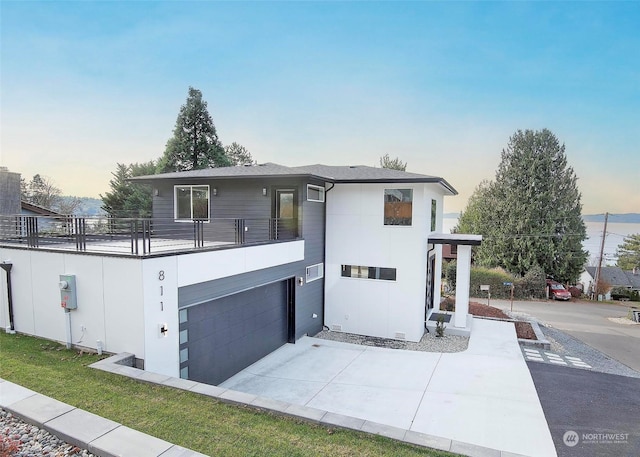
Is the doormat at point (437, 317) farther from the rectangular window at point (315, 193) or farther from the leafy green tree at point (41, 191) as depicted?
the leafy green tree at point (41, 191)

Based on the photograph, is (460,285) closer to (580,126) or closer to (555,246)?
(580,126)

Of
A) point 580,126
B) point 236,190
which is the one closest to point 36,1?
point 236,190

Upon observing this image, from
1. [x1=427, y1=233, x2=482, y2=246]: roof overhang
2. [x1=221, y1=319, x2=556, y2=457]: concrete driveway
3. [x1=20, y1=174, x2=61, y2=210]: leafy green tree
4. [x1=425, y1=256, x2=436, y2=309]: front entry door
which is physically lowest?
[x1=221, y1=319, x2=556, y2=457]: concrete driveway

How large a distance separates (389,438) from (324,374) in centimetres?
488

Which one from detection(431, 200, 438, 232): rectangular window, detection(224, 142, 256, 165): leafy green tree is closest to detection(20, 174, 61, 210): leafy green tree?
detection(224, 142, 256, 165): leafy green tree

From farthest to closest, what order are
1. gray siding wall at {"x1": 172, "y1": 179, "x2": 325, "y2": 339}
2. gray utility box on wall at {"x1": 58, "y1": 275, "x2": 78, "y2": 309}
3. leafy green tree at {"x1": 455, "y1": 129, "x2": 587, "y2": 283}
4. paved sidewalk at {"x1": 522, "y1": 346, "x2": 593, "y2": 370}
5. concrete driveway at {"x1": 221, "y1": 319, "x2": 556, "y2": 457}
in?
leafy green tree at {"x1": 455, "y1": 129, "x2": 587, "y2": 283}
gray siding wall at {"x1": 172, "y1": 179, "x2": 325, "y2": 339}
paved sidewalk at {"x1": 522, "y1": 346, "x2": 593, "y2": 370}
gray utility box on wall at {"x1": 58, "y1": 275, "x2": 78, "y2": 309}
concrete driveway at {"x1": 221, "y1": 319, "x2": 556, "y2": 457}

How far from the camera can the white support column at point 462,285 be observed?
12.6m

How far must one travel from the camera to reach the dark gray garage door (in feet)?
24.0

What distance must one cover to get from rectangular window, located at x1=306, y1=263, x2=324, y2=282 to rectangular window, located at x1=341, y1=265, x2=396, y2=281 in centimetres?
80

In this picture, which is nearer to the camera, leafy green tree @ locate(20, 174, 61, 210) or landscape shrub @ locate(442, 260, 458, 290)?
landscape shrub @ locate(442, 260, 458, 290)

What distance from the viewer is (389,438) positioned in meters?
4.13

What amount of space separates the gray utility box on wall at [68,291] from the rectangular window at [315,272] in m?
6.82

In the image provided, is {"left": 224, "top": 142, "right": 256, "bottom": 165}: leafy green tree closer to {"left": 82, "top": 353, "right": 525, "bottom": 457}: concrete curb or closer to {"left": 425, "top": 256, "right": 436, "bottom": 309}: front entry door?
{"left": 425, "top": 256, "right": 436, "bottom": 309}: front entry door

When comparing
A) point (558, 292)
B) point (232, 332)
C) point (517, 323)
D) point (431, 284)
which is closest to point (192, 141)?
point (431, 284)
